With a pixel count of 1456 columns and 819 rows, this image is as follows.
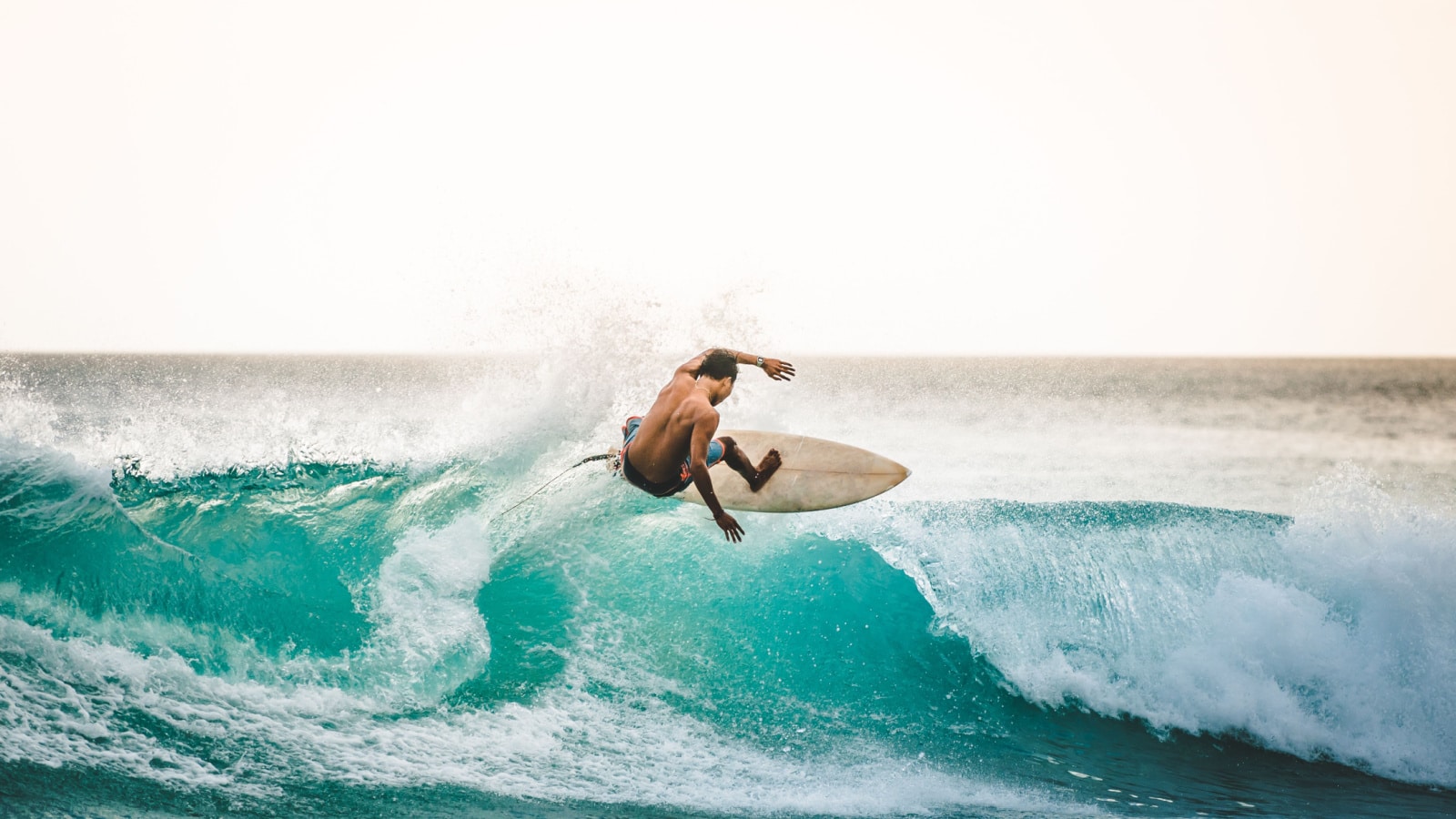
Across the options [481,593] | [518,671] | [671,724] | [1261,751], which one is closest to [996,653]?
[1261,751]

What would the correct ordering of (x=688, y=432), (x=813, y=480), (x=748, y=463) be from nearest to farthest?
(x=688, y=432)
(x=748, y=463)
(x=813, y=480)

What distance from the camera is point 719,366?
4.64 meters

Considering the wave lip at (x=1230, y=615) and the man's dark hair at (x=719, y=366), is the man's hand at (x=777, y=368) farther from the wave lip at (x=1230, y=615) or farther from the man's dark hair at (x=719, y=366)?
the wave lip at (x=1230, y=615)

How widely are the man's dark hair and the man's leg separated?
1.74ft

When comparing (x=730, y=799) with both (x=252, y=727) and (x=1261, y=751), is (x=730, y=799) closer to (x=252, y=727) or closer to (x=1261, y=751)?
(x=252, y=727)

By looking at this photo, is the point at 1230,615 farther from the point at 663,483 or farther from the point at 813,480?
the point at 663,483

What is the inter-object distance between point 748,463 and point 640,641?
147cm

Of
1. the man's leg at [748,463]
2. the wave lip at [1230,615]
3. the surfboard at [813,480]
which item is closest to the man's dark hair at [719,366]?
the man's leg at [748,463]

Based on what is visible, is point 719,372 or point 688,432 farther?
point 719,372

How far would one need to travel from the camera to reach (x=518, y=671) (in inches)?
207

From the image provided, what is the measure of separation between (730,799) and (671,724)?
867mm

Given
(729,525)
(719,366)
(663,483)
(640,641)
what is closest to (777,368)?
(719,366)

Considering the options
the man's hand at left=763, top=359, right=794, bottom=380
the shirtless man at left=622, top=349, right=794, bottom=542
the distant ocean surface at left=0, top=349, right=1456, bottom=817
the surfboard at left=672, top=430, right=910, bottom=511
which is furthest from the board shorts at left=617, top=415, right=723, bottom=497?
the distant ocean surface at left=0, top=349, right=1456, bottom=817

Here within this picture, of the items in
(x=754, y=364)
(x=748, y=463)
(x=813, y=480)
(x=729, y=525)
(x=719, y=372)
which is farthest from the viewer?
(x=813, y=480)
